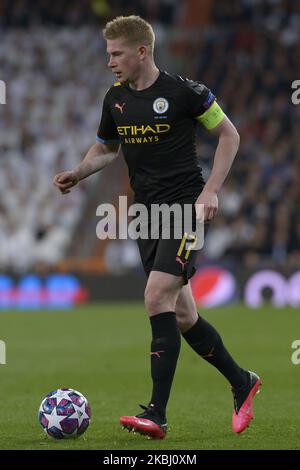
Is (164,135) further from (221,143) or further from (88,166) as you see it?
(88,166)

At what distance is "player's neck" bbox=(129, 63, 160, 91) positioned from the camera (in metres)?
6.14

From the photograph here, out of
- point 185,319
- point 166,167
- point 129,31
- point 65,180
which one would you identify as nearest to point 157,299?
point 185,319

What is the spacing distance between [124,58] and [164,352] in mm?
1742

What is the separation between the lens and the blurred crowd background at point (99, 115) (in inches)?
749

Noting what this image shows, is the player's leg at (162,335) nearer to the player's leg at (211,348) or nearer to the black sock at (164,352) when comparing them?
A: the black sock at (164,352)

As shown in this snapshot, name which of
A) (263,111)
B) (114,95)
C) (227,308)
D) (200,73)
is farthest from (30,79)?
(114,95)

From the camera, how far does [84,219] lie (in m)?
20.5

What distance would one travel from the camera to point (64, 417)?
5.82 meters

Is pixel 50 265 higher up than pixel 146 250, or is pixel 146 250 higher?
pixel 146 250

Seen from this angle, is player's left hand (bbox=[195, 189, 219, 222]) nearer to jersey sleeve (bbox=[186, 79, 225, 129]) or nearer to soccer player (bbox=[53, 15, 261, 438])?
soccer player (bbox=[53, 15, 261, 438])

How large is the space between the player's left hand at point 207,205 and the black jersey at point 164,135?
25 centimetres
